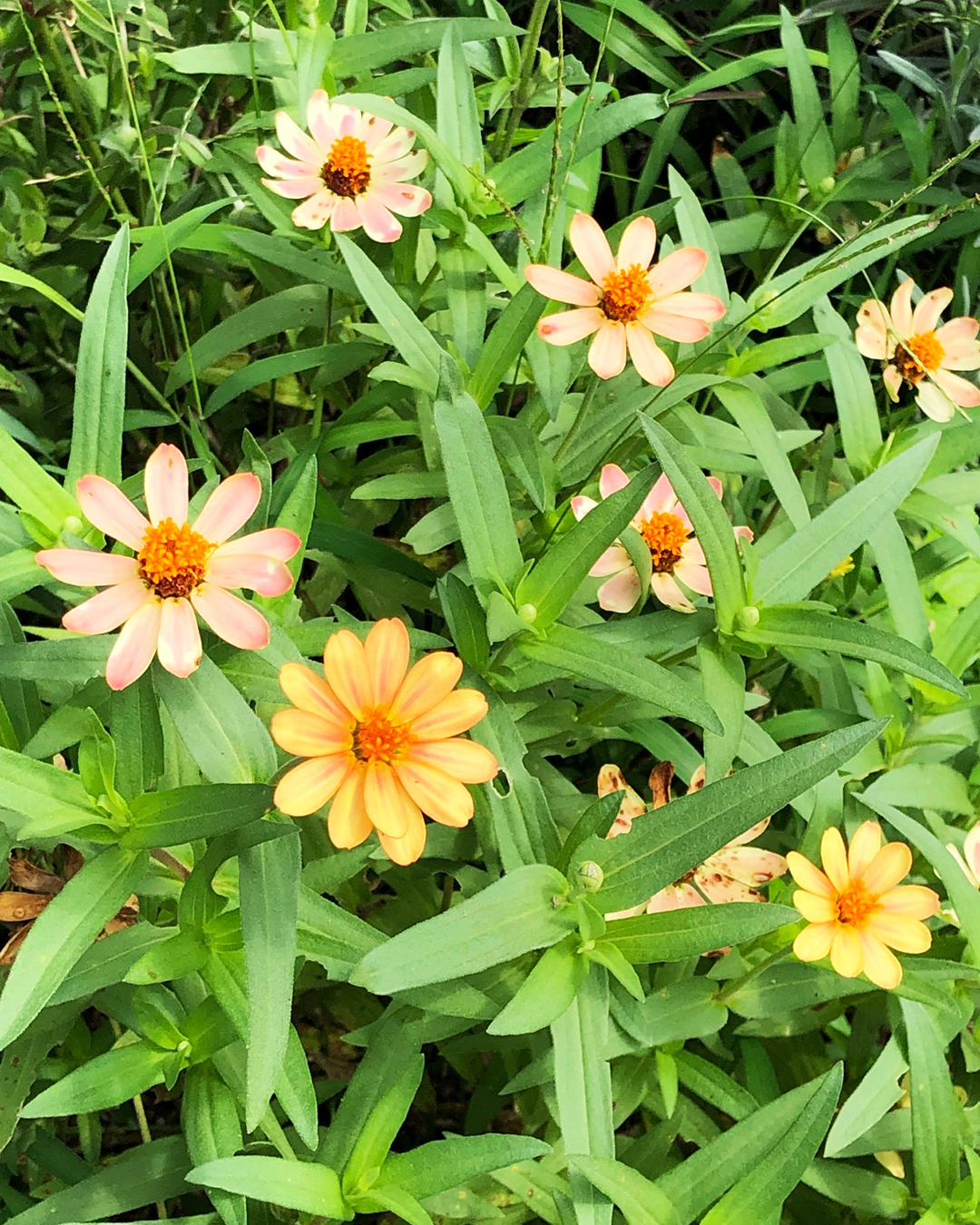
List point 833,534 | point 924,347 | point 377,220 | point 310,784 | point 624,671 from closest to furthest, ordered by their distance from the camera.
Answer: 1. point 310,784
2. point 624,671
3. point 833,534
4. point 377,220
5. point 924,347

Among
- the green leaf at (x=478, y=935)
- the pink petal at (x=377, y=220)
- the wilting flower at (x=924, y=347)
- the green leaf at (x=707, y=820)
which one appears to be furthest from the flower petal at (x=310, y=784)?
the wilting flower at (x=924, y=347)

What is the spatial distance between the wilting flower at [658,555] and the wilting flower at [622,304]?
94 mm

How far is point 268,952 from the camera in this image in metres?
0.60

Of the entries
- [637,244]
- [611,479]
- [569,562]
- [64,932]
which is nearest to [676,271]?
[637,244]

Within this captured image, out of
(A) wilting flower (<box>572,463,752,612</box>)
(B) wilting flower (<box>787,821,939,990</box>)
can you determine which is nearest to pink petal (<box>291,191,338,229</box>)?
(A) wilting flower (<box>572,463,752,612</box>)

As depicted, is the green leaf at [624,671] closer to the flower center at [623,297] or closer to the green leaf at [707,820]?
the green leaf at [707,820]

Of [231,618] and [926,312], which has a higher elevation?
[926,312]

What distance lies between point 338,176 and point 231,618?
0.55 metres

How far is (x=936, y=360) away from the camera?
41.6 inches

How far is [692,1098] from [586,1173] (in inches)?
12.5

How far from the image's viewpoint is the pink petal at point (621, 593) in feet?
2.74

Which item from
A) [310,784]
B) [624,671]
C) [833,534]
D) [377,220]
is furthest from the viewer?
[377,220]

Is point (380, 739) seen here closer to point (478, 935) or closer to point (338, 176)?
point (478, 935)

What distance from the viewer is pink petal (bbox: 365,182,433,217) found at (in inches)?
37.2
